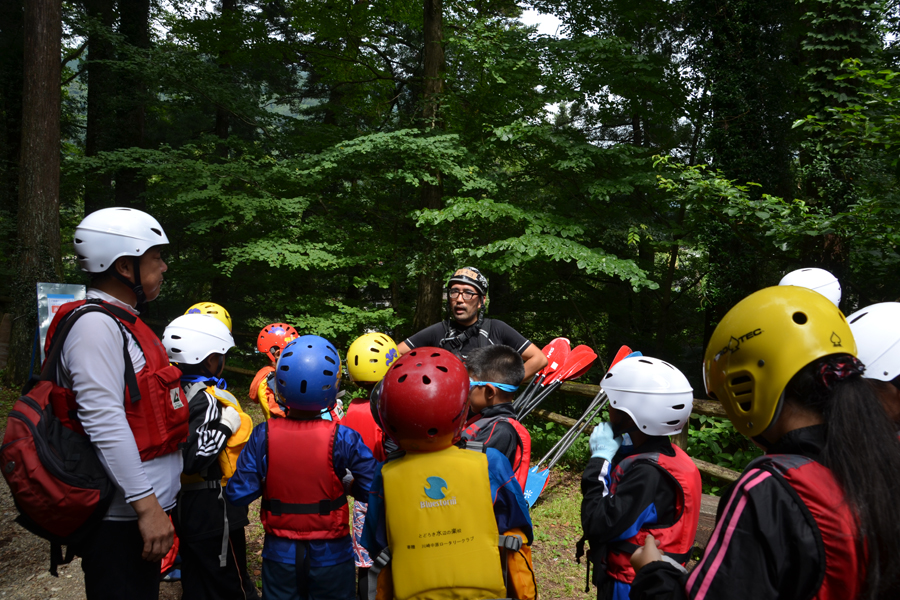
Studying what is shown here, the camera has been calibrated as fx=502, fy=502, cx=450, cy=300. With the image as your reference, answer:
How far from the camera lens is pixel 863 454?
1.06 meters

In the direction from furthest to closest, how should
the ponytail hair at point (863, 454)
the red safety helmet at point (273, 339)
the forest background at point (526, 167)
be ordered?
the forest background at point (526, 167) < the red safety helmet at point (273, 339) < the ponytail hair at point (863, 454)

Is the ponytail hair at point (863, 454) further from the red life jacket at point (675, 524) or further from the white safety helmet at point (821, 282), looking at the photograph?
the white safety helmet at point (821, 282)

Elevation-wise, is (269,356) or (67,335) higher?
(67,335)

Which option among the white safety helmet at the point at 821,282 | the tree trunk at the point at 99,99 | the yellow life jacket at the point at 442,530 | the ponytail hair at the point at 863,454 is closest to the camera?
the ponytail hair at the point at 863,454

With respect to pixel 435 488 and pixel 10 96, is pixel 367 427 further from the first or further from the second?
pixel 10 96

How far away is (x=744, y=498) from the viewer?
1.10 m

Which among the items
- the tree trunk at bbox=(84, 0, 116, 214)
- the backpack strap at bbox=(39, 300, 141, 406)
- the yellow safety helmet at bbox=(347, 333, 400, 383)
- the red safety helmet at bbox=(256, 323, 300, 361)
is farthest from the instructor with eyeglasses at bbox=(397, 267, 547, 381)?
the tree trunk at bbox=(84, 0, 116, 214)

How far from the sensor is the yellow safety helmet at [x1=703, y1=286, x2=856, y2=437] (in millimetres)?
1195

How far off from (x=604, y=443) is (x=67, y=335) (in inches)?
90.3

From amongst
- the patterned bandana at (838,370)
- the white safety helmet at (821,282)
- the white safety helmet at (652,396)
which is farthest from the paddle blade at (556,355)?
the patterned bandana at (838,370)

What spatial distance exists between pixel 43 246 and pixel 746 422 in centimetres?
1224

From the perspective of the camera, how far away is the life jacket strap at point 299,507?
8.34 ft

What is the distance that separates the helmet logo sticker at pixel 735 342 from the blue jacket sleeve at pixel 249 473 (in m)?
2.17

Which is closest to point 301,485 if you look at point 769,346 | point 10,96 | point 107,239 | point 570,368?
point 107,239
